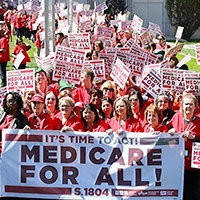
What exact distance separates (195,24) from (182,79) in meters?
26.7

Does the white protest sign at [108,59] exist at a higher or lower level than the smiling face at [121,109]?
higher

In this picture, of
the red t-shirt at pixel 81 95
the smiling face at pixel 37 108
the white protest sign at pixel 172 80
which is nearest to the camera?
the smiling face at pixel 37 108

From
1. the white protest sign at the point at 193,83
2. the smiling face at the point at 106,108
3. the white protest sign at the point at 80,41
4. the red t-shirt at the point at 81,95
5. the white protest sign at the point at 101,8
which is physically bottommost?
the red t-shirt at the point at 81,95

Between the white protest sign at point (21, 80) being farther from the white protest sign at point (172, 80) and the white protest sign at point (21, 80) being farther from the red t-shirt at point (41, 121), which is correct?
the white protest sign at point (172, 80)

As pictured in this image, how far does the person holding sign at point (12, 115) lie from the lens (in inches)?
325

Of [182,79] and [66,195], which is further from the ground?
[182,79]

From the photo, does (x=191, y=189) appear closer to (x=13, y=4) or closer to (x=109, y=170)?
(x=109, y=170)

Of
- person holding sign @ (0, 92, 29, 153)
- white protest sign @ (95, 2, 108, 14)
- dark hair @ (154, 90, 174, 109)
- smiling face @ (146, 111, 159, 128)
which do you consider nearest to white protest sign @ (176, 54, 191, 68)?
dark hair @ (154, 90, 174, 109)

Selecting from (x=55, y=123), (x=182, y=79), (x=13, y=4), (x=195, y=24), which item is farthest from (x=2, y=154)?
(x=13, y=4)

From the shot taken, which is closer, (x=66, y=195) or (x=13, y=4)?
(x=66, y=195)

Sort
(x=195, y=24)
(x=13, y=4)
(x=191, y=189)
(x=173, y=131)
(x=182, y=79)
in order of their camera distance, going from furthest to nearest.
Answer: (x=13, y=4) → (x=195, y=24) → (x=182, y=79) → (x=191, y=189) → (x=173, y=131)

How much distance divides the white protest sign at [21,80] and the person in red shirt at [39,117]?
1438 millimetres

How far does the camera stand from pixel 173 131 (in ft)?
25.0

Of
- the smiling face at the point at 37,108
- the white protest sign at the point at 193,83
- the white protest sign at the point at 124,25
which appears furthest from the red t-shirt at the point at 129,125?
the white protest sign at the point at 124,25
